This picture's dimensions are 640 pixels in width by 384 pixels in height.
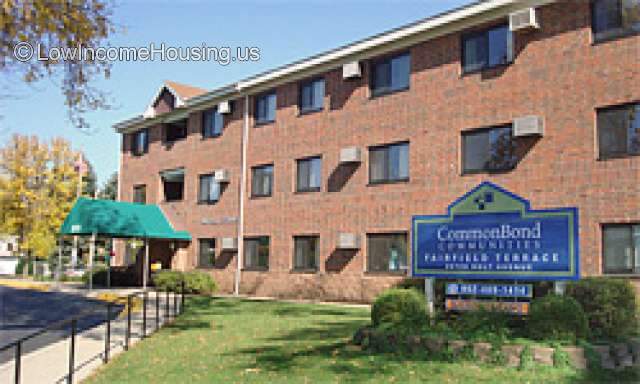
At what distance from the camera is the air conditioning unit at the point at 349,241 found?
20812 millimetres

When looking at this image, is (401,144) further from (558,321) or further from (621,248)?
(558,321)

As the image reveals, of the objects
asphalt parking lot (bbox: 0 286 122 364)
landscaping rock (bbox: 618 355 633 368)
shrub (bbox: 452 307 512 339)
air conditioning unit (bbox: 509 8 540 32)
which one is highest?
air conditioning unit (bbox: 509 8 540 32)

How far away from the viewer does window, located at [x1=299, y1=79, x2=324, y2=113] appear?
920 inches

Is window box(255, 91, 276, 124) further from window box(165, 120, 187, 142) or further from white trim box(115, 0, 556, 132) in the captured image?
window box(165, 120, 187, 142)

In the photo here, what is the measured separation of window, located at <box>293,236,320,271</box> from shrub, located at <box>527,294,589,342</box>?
43.5 ft

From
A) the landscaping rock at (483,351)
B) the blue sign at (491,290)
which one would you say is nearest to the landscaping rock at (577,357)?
the landscaping rock at (483,351)

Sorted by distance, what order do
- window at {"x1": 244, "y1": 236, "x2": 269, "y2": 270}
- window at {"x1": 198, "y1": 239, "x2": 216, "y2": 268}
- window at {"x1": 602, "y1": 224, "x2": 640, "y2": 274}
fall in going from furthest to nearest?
window at {"x1": 198, "y1": 239, "x2": 216, "y2": 268}
window at {"x1": 244, "y1": 236, "x2": 269, "y2": 270}
window at {"x1": 602, "y1": 224, "x2": 640, "y2": 274}

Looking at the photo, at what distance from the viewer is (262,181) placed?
83.8ft

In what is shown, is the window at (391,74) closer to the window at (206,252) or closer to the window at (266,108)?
the window at (266,108)

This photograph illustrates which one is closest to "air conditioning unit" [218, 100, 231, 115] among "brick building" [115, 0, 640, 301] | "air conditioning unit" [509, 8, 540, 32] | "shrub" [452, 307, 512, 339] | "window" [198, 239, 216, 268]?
"brick building" [115, 0, 640, 301]

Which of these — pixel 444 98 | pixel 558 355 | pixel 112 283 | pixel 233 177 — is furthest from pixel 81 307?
pixel 558 355

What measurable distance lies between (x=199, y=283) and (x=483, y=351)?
695 inches

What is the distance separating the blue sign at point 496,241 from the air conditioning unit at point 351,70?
1067 cm

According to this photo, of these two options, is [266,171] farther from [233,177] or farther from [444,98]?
[444,98]
